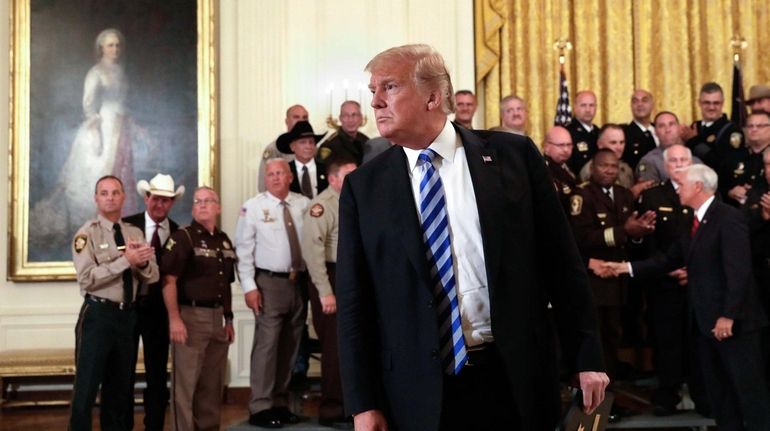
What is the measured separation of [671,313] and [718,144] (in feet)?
5.85

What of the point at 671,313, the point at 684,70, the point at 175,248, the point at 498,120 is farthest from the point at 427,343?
the point at 684,70

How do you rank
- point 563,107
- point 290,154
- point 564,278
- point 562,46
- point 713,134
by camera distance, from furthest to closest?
point 562,46 < point 563,107 < point 290,154 < point 713,134 < point 564,278

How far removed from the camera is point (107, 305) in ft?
20.2

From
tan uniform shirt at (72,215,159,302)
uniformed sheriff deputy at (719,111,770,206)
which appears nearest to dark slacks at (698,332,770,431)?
uniformed sheriff deputy at (719,111,770,206)

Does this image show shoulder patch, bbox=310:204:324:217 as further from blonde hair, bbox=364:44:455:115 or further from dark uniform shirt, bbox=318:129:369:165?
blonde hair, bbox=364:44:455:115

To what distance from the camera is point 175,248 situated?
658 cm

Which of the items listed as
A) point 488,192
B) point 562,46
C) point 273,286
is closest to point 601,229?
point 273,286

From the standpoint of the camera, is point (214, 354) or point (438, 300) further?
point (214, 354)

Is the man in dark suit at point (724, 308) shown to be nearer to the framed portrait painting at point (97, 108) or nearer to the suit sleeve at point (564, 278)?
the suit sleeve at point (564, 278)

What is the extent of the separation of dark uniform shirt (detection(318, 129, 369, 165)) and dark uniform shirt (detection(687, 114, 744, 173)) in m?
2.92

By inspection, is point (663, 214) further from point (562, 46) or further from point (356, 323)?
point (356, 323)

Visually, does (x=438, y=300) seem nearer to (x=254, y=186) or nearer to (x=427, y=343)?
(x=427, y=343)

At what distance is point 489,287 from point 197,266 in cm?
448

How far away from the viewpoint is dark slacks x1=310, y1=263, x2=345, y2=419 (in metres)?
6.95
